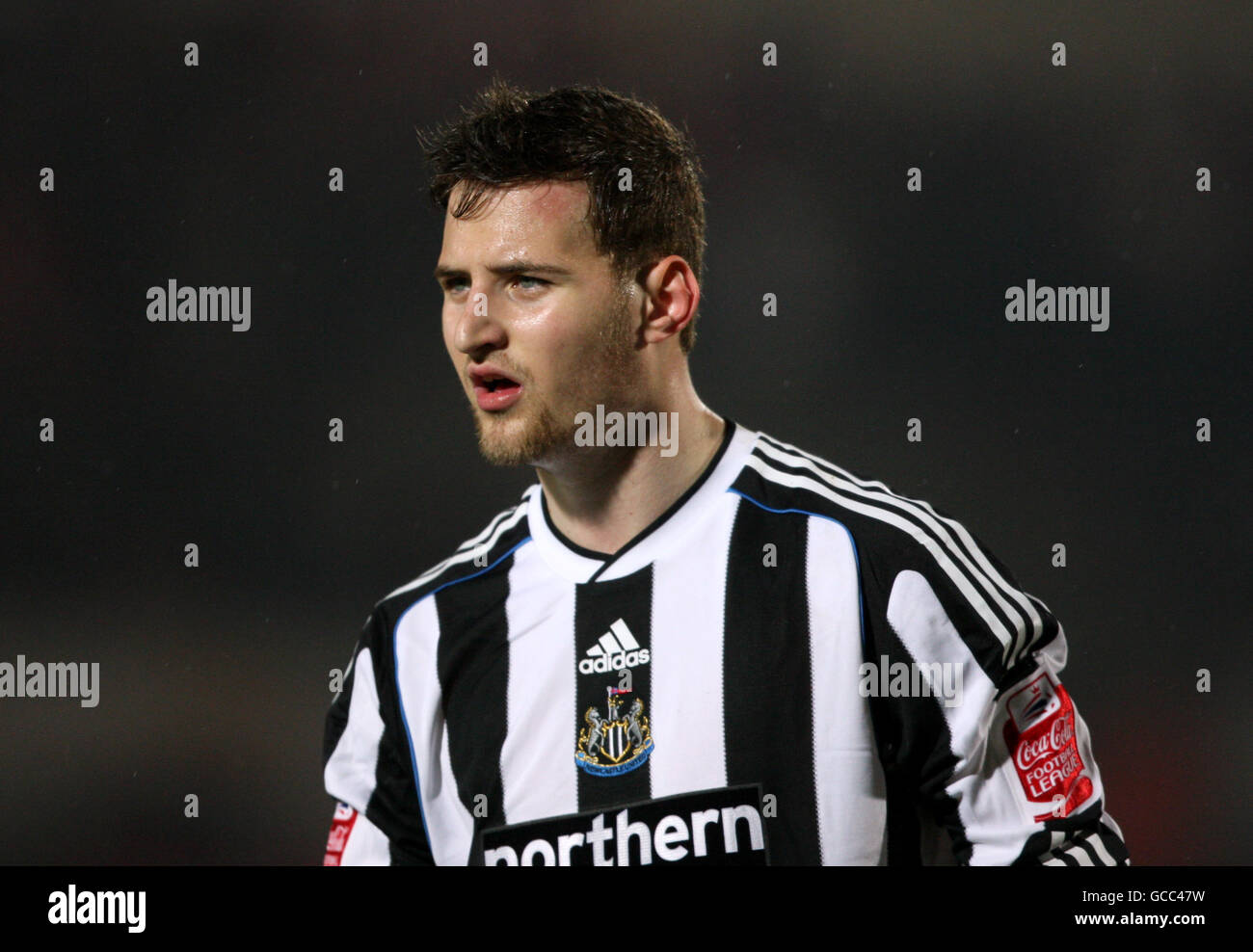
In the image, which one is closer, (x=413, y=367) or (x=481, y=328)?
(x=481, y=328)

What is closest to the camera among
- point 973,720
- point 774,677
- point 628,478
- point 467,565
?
point 973,720

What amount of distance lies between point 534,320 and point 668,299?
0.27 metres

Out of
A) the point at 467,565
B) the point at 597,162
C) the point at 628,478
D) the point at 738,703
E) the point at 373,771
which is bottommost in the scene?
the point at 373,771

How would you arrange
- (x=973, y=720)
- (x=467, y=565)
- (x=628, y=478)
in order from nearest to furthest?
(x=973, y=720)
(x=628, y=478)
(x=467, y=565)

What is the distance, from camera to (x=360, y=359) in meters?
2.95

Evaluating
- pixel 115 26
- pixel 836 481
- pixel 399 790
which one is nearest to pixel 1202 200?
pixel 836 481

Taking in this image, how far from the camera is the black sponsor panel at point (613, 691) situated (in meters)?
2.11

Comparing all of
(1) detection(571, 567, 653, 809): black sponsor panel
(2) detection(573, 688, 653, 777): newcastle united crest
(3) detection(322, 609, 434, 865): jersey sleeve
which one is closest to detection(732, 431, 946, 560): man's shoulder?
(1) detection(571, 567, 653, 809): black sponsor panel

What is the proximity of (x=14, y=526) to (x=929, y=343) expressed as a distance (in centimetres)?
220

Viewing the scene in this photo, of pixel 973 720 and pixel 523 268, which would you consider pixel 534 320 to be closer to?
pixel 523 268

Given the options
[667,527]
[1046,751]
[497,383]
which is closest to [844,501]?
[667,527]

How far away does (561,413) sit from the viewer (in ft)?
7.06

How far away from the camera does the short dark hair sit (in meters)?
2.16

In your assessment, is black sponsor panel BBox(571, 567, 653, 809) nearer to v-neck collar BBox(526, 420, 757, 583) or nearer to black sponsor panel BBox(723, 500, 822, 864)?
v-neck collar BBox(526, 420, 757, 583)
